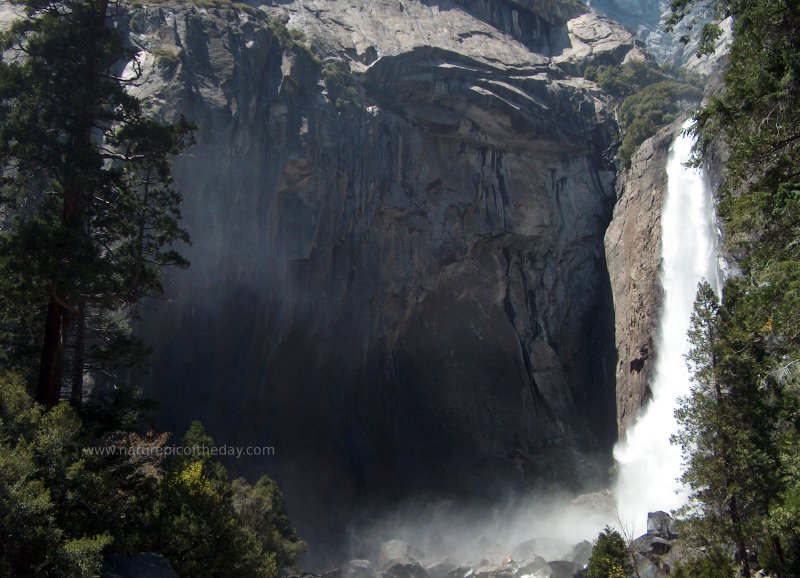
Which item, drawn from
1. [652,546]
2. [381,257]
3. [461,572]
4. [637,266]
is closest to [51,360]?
[652,546]

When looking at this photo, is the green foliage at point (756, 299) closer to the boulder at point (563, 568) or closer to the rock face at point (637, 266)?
the boulder at point (563, 568)

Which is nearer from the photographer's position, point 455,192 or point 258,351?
point 258,351

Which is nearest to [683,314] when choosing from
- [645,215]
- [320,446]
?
[645,215]

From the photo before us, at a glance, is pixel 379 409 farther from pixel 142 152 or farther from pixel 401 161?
pixel 142 152

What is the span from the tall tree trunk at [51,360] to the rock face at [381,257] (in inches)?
528

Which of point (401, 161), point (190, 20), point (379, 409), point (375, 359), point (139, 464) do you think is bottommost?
point (139, 464)

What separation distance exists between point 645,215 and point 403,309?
1271 cm

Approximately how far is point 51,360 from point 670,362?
85.8ft

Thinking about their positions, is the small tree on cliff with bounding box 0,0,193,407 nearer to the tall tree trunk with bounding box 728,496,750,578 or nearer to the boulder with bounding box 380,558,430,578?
the tall tree trunk with bounding box 728,496,750,578

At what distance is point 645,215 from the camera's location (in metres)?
36.5

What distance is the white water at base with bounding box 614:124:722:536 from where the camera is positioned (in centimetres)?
3180

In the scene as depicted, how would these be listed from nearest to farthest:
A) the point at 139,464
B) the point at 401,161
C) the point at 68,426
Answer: the point at 68,426 → the point at 139,464 → the point at 401,161

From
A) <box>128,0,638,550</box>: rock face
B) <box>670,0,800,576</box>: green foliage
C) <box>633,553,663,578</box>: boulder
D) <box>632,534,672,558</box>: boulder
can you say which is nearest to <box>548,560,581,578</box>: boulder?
<box>632,534,672,558</box>: boulder

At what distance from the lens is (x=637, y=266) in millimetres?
35719
